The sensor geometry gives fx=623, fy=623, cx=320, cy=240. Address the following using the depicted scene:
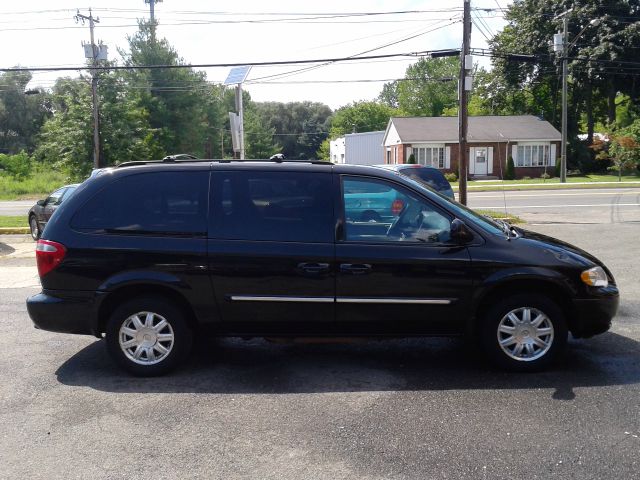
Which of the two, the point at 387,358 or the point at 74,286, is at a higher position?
the point at 74,286

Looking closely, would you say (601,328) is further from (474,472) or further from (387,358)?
(474,472)

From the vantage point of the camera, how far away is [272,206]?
5.48 m

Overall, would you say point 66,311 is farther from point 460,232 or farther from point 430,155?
point 430,155

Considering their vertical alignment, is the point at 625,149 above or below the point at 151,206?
above

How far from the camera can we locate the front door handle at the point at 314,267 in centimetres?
532

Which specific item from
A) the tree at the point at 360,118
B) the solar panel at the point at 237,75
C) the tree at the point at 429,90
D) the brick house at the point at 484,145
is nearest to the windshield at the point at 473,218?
the solar panel at the point at 237,75

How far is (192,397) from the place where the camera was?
5.05 meters

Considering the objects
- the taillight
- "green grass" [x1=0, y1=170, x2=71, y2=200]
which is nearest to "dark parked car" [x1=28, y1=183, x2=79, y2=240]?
the taillight

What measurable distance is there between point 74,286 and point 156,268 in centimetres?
75

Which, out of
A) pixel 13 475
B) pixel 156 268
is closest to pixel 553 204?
pixel 156 268

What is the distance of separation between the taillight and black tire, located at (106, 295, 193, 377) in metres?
0.67

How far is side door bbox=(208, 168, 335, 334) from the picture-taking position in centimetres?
535

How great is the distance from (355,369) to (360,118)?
8732cm

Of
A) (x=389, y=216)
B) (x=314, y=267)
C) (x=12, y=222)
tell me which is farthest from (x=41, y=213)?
(x=389, y=216)
